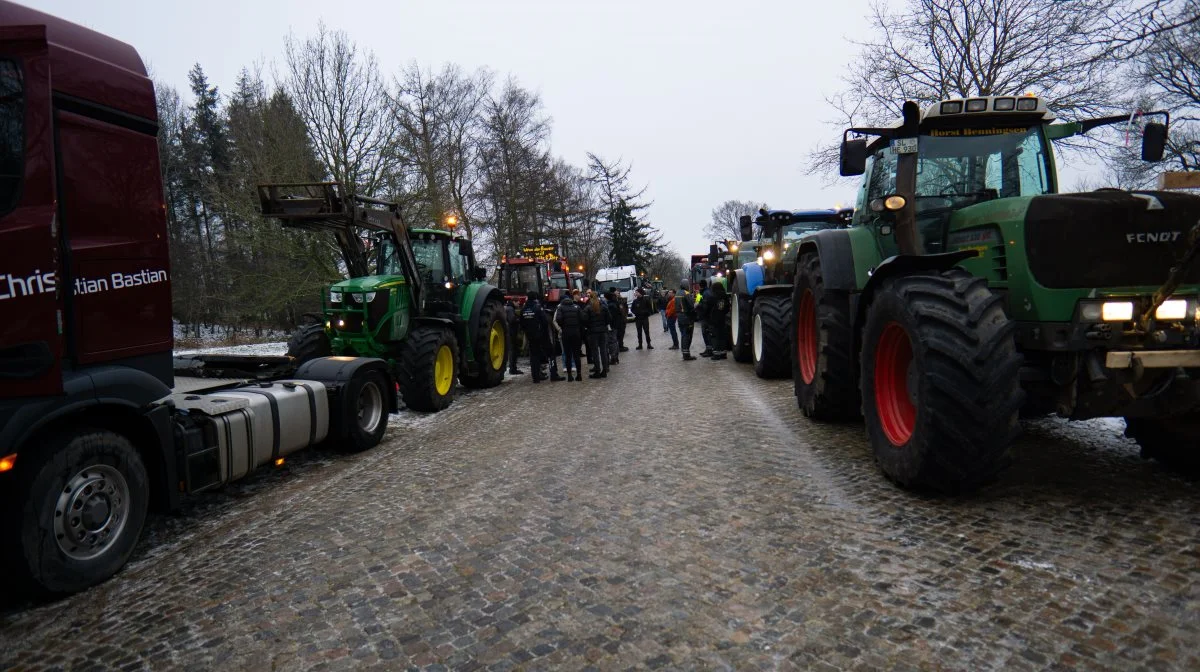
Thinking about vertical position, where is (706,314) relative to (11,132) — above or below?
below

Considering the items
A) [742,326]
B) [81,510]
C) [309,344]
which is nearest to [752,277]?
[742,326]

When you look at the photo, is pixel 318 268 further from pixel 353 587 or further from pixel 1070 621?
pixel 1070 621

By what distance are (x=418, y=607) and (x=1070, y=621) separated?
9.85ft

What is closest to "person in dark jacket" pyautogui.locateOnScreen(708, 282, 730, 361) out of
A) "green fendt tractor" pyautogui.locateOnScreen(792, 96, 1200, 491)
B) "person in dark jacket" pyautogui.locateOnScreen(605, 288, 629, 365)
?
"person in dark jacket" pyautogui.locateOnScreen(605, 288, 629, 365)

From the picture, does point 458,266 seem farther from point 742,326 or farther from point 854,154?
point 854,154

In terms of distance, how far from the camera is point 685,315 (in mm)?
15117

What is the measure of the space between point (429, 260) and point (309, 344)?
2.36 meters

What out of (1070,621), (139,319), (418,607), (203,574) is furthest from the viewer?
(139,319)

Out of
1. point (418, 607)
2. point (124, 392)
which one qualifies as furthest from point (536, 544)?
point (124, 392)

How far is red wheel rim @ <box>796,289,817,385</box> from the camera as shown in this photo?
764cm

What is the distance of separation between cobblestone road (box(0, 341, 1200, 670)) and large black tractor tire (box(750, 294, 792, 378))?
4.48 m

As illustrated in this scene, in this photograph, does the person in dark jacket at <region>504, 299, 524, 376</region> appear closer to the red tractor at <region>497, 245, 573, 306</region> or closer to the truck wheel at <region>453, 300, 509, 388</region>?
the truck wheel at <region>453, 300, 509, 388</region>

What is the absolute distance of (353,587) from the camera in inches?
136

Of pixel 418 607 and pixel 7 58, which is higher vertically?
pixel 7 58
